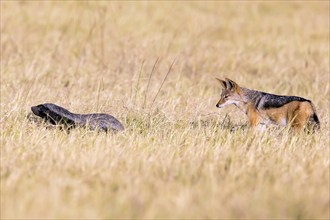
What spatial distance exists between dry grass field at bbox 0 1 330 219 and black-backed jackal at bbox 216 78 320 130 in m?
0.18

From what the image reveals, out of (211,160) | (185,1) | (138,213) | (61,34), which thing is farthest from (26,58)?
(138,213)

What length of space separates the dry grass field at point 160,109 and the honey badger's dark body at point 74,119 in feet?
0.47

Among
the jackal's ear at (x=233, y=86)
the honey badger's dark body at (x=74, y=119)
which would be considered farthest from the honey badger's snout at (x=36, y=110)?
the jackal's ear at (x=233, y=86)

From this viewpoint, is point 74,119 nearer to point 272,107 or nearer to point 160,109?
point 160,109

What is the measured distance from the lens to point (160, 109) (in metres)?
9.63

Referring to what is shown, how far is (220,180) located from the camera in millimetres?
5980

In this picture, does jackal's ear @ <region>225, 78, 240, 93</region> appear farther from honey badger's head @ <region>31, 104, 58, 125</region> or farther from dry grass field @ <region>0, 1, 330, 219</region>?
honey badger's head @ <region>31, 104, 58, 125</region>

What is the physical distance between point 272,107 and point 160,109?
1724 millimetres

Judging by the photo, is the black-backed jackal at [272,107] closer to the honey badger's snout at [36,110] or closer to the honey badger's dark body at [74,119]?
the honey badger's dark body at [74,119]

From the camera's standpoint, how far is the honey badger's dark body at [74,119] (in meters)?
8.08

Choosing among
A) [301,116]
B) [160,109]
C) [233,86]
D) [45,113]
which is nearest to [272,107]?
[301,116]

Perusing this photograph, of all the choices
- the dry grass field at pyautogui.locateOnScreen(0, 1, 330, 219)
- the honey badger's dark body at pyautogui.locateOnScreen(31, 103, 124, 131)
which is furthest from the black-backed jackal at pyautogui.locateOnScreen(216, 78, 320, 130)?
the honey badger's dark body at pyautogui.locateOnScreen(31, 103, 124, 131)

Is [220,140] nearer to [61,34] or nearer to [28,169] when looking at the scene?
[28,169]

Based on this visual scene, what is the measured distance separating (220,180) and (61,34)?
31.6ft
